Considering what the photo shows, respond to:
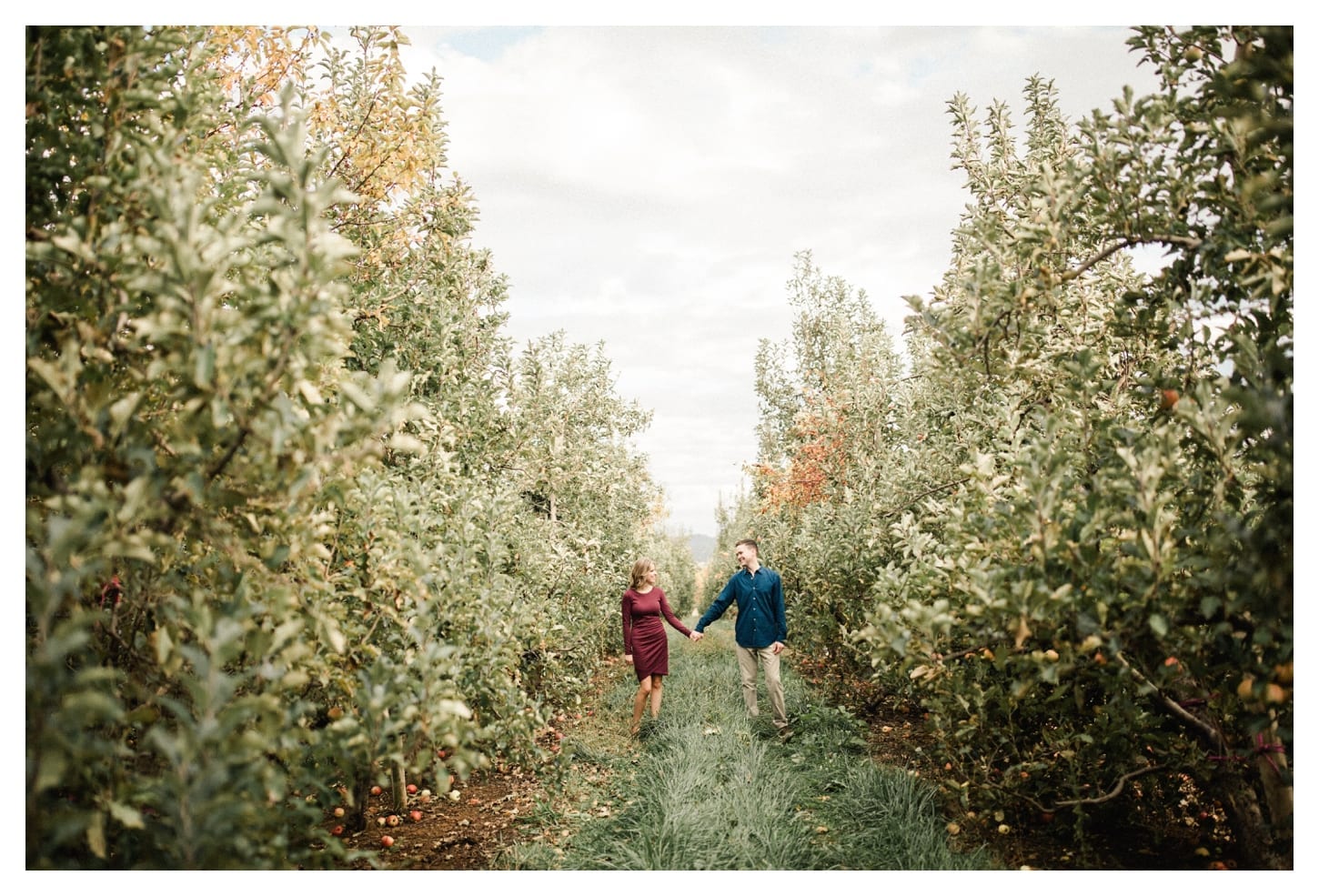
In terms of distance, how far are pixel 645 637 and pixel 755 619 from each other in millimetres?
1121

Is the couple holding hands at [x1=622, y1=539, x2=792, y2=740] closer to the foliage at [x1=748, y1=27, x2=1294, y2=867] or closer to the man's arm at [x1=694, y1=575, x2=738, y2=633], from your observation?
the man's arm at [x1=694, y1=575, x2=738, y2=633]

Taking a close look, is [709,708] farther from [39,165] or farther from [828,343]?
[828,343]

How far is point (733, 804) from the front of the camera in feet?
14.0

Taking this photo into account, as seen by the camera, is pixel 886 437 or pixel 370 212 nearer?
pixel 370 212

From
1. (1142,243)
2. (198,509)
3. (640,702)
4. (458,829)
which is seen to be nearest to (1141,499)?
(1142,243)

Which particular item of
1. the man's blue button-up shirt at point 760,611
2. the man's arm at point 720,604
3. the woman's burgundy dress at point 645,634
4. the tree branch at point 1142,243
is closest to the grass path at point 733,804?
the woman's burgundy dress at point 645,634

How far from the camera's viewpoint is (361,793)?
2.73 meters

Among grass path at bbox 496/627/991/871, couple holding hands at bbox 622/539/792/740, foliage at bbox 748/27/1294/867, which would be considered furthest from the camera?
couple holding hands at bbox 622/539/792/740

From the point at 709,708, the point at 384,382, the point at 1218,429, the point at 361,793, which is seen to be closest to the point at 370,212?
the point at 384,382

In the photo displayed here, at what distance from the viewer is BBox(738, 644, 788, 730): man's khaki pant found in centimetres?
646

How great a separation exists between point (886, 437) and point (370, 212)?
266 inches

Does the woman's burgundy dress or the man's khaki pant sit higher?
the woman's burgundy dress

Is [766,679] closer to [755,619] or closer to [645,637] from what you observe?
[755,619]

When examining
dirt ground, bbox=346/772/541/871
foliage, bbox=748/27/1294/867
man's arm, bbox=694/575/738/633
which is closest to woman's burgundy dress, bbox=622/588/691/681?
man's arm, bbox=694/575/738/633
